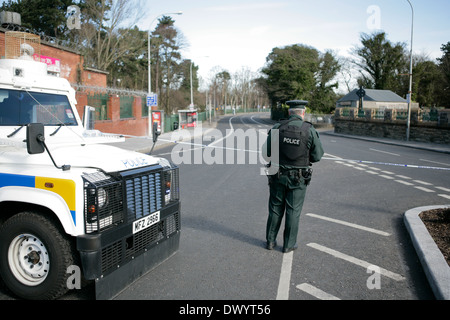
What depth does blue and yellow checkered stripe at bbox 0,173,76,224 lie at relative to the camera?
3.37 metres

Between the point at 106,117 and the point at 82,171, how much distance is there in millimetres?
20579

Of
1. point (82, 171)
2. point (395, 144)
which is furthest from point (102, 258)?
point (395, 144)

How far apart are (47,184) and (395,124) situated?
3121 centimetres

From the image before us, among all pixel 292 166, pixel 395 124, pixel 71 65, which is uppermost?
pixel 71 65

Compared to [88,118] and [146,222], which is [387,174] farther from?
[146,222]

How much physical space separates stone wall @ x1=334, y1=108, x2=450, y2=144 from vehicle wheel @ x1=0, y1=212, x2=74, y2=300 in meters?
26.3

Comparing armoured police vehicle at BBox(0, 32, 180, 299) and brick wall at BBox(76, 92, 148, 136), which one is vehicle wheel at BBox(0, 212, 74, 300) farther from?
brick wall at BBox(76, 92, 148, 136)

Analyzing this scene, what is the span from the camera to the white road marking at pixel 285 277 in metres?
3.88

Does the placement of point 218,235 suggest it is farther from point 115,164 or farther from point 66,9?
point 66,9

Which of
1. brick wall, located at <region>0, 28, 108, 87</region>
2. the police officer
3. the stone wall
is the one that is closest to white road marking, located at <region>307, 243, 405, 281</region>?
the police officer

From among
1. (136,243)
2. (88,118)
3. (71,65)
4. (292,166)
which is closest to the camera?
(136,243)
